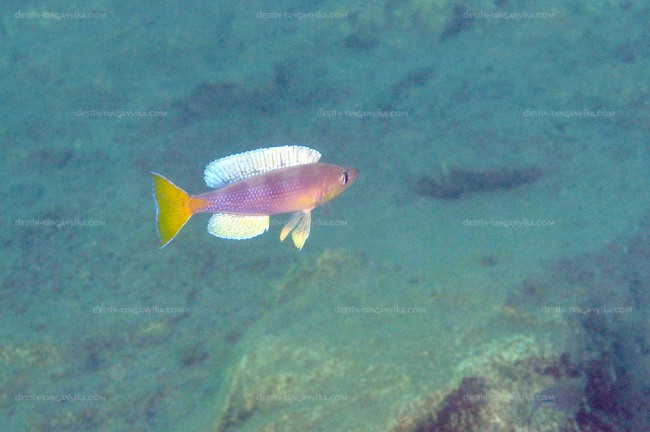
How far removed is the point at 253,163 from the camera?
3459mm

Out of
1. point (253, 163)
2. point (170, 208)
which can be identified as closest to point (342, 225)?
point (253, 163)

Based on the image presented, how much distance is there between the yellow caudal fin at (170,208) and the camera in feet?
10.5

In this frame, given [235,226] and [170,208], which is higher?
[170,208]

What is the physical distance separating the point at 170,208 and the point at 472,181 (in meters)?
4.75

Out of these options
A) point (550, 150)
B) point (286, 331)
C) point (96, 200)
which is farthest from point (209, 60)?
point (286, 331)

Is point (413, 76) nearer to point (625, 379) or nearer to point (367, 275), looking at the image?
point (367, 275)

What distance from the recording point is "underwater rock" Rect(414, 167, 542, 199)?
22.4 feet

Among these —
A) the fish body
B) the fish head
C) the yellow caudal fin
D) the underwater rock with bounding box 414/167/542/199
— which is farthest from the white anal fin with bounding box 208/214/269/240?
the underwater rock with bounding box 414/167/542/199

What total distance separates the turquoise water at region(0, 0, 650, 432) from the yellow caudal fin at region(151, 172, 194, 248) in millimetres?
1174

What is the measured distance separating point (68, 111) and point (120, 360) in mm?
6871

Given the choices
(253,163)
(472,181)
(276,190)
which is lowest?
(472,181)

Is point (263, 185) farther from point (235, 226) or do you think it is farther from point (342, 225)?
point (342, 225)

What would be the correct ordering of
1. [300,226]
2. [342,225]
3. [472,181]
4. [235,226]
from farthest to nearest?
[472,181]
[342,225]
[300,226]
[235,226]

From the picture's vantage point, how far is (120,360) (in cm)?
514
